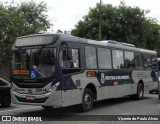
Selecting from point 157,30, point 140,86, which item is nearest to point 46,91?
point 140,86

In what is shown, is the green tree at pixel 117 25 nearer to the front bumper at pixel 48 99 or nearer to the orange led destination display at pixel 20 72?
the orange led destination display at pixel 20 72

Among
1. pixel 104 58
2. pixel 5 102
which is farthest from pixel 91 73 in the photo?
pixel 5 102

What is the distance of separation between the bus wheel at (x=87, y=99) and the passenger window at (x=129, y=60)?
176 inches

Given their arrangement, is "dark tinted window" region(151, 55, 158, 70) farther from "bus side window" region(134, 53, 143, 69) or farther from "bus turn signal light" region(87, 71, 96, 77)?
"bus turn signal light" region(87, 71, 96, 77)

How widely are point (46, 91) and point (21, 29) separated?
71.3 feet

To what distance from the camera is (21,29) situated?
33156 mm

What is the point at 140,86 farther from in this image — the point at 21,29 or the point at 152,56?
the point at 21,29

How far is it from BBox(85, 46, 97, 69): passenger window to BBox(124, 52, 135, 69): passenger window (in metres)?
3.67

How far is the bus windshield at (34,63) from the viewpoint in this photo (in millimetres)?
12438

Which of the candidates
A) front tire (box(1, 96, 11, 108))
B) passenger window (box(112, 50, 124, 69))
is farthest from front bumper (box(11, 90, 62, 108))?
passenger window (box(112, 50, 124, 69))

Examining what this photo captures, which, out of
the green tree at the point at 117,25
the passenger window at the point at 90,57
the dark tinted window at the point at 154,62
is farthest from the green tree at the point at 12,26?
the passenger window at the point at 90,57

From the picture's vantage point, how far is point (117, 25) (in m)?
36.1

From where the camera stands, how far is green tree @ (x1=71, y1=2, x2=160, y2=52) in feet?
121

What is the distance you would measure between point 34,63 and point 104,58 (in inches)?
167
